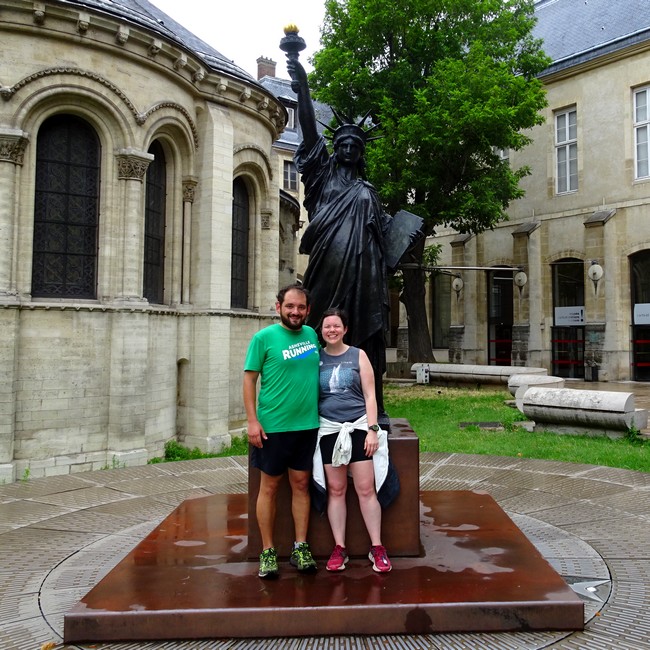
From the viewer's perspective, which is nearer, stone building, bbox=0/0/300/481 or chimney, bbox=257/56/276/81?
stone building, bbox=0/0/300/481

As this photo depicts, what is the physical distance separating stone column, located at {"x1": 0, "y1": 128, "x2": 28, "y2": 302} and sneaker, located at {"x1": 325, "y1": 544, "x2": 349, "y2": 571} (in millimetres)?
7185

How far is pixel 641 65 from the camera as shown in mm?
24312

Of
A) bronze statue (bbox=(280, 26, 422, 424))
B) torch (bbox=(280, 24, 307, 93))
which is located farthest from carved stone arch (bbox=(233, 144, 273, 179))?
torch (bbox=(280, 24, 307, 93))

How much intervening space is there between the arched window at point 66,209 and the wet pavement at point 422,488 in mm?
3309

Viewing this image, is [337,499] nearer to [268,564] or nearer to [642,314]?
[268,564]

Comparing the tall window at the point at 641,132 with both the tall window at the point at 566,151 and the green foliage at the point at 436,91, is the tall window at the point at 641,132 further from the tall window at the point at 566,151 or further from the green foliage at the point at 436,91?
the green foliage at the point at 436,91

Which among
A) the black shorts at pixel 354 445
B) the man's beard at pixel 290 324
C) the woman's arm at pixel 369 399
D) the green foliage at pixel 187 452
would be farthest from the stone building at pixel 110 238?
the woman's arm at pixel 369 399

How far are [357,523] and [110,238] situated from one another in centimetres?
756

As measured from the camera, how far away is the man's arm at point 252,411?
3.65 m

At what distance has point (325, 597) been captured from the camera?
352 cm

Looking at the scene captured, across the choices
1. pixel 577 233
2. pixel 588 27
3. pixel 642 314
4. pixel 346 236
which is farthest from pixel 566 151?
pixel 346 236

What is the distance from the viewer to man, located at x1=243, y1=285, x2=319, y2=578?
3.73 metres

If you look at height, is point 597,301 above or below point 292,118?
below

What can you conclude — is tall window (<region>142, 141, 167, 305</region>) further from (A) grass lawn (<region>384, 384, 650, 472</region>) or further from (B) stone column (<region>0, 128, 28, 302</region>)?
(A) grass lawn (<region>384, 384, 650, 472</region>)
